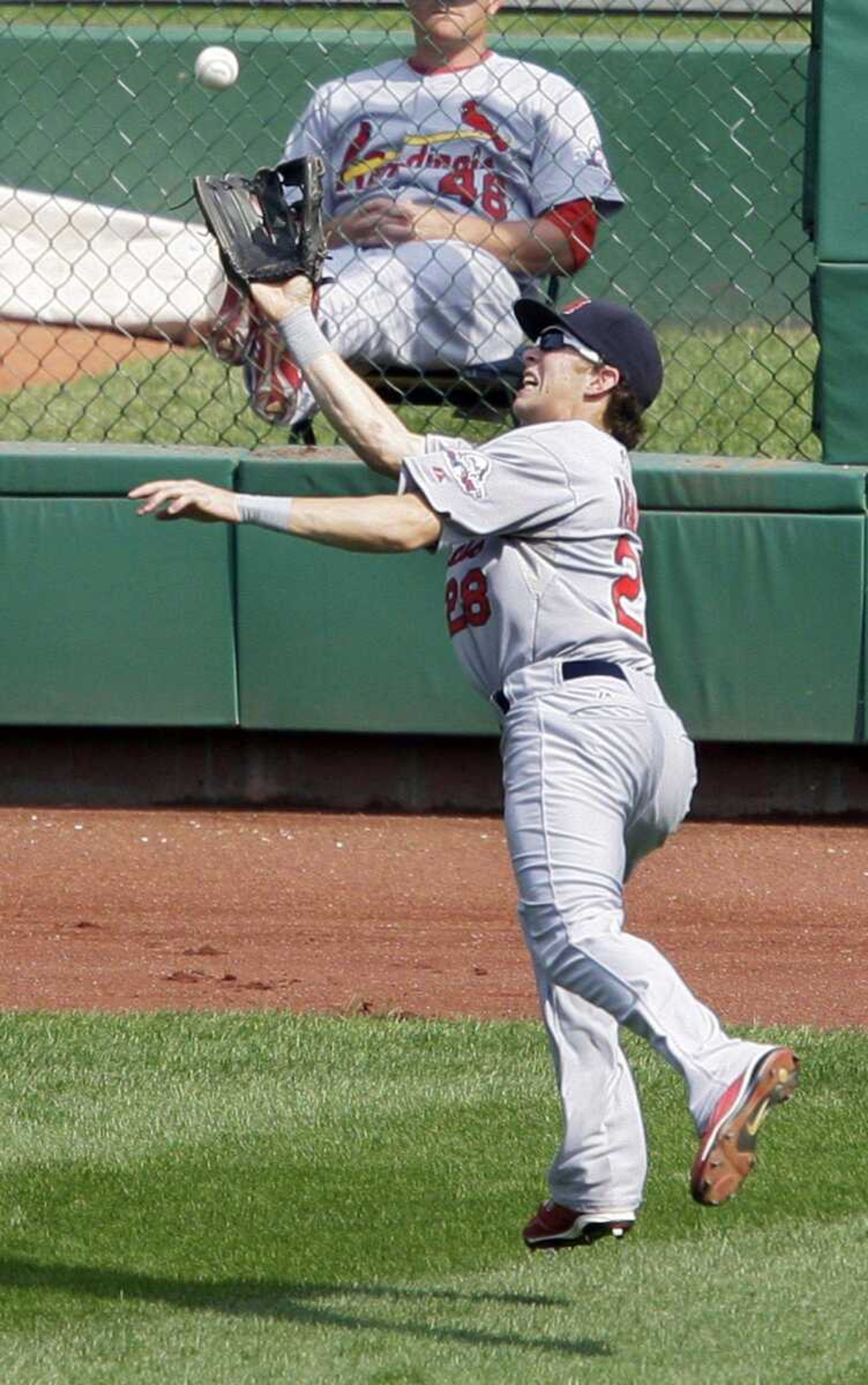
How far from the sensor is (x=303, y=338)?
3.88 metres

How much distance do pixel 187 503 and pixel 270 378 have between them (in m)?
3.56

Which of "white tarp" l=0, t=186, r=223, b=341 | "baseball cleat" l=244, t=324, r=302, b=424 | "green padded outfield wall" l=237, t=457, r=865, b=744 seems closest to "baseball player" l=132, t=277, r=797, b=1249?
"baseball cleat" l=244, t=324, r=302, b=424

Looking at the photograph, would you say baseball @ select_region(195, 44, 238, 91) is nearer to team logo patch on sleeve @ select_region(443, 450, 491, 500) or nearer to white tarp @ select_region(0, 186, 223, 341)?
white tarp @ select_region(0, 186, 223, 341)

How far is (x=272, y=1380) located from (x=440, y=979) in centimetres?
257

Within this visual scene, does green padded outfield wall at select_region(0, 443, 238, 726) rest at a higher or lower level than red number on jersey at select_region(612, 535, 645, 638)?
lower

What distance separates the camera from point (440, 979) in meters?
5.88

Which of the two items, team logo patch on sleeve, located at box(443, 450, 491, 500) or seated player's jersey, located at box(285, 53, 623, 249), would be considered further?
seated player's jersey, located at box(285, 53, 623, 249)

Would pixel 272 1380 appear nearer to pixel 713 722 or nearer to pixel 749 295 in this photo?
pixel 713 722

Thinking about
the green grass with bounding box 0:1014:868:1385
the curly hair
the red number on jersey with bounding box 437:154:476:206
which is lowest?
the green grass with bounding box 0:1014:868:1385

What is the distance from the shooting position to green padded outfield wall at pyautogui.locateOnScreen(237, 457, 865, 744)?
6.93 metres

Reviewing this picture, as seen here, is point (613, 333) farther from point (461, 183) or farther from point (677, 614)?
point (461, 183)

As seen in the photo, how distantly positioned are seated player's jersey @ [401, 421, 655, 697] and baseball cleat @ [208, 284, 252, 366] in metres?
3.17

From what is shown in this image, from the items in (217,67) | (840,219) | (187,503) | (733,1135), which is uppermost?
(217,67)

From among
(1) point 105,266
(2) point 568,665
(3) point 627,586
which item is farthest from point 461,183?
(2) point 568,665
